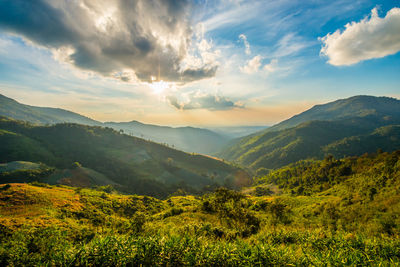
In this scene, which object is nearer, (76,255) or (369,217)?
(76,255)

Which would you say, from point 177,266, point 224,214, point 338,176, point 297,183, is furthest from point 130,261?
point 297,183

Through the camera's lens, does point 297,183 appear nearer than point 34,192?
No

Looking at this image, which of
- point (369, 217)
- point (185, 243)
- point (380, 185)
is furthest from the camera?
point (380, 185)

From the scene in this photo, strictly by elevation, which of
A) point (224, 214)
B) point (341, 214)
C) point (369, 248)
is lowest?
point (341, 214)

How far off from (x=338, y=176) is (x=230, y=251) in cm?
16011

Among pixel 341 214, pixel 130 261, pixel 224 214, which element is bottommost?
pixel 341 214

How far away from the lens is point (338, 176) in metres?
126

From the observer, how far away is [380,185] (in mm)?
59719

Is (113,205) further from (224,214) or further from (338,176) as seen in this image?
(338,176)

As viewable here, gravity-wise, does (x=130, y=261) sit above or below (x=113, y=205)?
above

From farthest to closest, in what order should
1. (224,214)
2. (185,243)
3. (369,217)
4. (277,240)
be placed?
(369,217), (224,214), (277,240), (185,243)

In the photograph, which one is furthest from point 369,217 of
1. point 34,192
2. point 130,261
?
point 34,192

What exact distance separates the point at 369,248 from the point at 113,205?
3884 inches

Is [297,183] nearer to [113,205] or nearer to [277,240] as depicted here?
[113,205]
